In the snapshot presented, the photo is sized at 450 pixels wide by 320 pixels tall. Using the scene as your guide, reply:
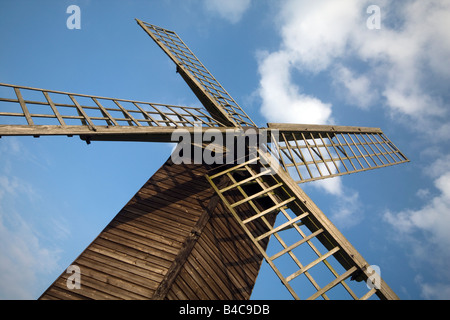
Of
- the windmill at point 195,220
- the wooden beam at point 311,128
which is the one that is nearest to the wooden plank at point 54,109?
the windmill at point 195,220

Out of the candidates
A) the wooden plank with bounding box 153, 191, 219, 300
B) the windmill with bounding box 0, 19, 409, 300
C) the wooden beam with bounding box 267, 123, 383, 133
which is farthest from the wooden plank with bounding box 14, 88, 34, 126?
the wooden beam with bounding box 267, 123, 383, 133

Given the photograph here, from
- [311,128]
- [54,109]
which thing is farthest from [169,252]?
[311,128]

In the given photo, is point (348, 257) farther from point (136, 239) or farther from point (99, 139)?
point (99, 139)

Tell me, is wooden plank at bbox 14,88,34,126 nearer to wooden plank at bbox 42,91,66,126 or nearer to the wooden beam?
wooden plank at bbox 42,91,66,126

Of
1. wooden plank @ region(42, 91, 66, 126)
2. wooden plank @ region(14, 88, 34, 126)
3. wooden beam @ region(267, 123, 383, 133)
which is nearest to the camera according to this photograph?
wooden plank @ region(14, 88, 34, 126)

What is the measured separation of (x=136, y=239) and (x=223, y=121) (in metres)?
5.34

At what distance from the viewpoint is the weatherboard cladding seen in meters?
5.34

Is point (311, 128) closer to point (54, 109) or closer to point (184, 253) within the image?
point (184, 253)

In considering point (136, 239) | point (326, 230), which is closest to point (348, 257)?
point (326, 230)

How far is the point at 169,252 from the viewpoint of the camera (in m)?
6.02

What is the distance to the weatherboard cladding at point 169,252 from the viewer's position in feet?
17.5

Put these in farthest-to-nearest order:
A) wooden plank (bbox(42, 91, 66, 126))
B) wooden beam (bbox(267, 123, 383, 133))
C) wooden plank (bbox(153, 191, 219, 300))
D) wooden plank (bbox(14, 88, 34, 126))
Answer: wooden beam (bbox(267, 123, 383, 133)), wooden plank (bbox(153, 191, 219, 300)), wooden plank (bbox(42, 91, 66, 126)), wooden plank (bbox(14, 88, 34, 126))
